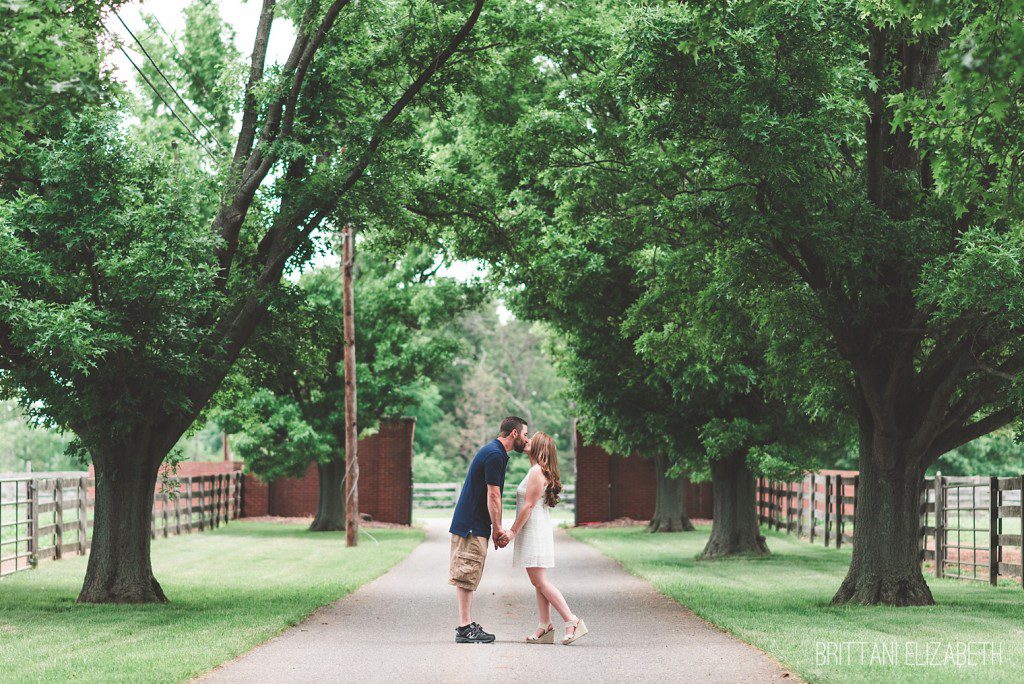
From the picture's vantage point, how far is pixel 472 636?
34.3 feet

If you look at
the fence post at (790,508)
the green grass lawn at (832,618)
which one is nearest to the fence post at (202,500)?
the green grass lawn at (832,618)

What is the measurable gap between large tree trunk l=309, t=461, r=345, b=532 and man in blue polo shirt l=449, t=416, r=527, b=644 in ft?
76.7

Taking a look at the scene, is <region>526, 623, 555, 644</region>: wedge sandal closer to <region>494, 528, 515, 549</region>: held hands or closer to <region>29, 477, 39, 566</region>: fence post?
<region>494, 528, 515, 549</region>: held hands

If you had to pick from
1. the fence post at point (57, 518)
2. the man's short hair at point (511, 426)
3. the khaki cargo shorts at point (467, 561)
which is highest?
the man's short hair at point (511, 426)

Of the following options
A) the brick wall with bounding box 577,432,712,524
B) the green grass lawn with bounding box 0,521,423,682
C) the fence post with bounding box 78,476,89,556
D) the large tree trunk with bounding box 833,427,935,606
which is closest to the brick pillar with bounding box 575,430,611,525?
the brick wall with bounding box 577,432,712,524

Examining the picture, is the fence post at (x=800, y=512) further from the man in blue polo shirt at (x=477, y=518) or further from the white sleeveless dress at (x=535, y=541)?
the man in blue polo shirt at (x=477, y=518)

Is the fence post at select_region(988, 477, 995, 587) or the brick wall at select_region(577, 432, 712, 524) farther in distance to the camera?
the brick wall at select_region(577, 432, 712, 524)

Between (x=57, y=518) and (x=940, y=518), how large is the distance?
15.6m

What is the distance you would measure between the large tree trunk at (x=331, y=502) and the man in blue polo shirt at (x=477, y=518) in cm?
2337

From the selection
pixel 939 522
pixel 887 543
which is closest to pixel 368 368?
pixel 939 522

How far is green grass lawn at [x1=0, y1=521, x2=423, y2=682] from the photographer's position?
9.16m

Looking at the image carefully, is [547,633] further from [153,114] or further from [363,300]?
[153,114]

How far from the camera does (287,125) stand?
1503 centimetres

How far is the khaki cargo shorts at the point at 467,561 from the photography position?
10375 mm
